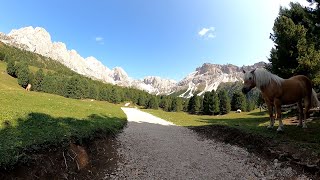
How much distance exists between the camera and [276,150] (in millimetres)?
13367

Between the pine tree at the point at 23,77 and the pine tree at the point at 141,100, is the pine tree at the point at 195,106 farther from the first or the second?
the pine tree at the point at 23,77

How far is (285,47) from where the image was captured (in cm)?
3459

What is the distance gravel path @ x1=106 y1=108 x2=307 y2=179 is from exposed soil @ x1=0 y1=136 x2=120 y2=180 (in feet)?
2.35

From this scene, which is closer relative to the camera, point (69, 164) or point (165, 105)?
point (69, 164)

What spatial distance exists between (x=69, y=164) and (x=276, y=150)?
1018 cm

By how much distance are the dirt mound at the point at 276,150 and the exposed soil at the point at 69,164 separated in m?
8.01

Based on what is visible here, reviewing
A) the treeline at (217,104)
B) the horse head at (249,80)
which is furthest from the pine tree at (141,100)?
the horse head at (249,80)

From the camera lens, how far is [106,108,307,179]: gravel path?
1168 cm

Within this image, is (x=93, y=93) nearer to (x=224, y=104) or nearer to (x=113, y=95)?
(x=113, y=95)

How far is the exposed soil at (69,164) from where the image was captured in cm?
916

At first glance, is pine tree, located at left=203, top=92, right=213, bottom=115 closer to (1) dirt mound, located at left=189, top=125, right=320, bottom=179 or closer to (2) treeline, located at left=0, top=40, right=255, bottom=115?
(2) treeline, located at left=0, top=40, right=255, bottom=115

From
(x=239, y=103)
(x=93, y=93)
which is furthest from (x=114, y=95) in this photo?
(x=239, y=103)

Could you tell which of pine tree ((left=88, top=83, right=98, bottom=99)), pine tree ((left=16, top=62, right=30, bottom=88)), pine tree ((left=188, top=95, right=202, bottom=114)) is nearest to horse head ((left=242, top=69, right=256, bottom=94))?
pine tree ((left=188, top=95, right=202, bottom=114))

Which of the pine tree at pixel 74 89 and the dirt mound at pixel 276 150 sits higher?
the pine tree at pixel 74 89
